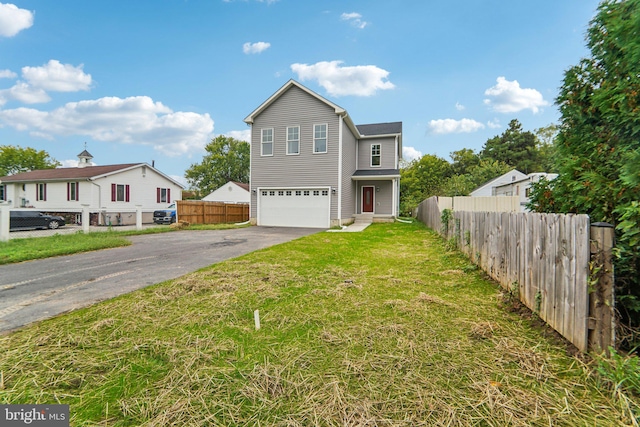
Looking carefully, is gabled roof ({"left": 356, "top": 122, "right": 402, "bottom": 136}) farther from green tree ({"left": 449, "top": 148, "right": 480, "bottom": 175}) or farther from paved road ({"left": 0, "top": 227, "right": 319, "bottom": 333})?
green tree ({"left": 449, "top": 148, "right": 480, "bottom": 175})

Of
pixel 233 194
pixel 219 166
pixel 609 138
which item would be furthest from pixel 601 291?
pixel 219 166

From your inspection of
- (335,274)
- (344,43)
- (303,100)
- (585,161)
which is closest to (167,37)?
(303,100)

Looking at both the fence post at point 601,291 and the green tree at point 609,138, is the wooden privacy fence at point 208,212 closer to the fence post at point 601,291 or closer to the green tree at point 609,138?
the green tree at point 609,138

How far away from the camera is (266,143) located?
16.4 m

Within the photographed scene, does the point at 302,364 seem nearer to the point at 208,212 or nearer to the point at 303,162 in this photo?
the point at 303,162

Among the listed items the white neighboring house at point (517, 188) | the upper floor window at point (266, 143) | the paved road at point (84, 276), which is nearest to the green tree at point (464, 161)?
the white neighboring house at point (517, 188)

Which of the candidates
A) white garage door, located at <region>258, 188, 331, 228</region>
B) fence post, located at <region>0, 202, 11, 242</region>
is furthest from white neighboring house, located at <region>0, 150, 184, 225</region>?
white garage door, located at <region>258, 188, 331, 228</region>

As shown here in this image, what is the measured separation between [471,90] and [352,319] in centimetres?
1699

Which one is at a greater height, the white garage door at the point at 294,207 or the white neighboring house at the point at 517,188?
the white neighboring house at the point at 517,188

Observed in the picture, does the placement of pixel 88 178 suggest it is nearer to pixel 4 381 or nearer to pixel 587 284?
pixel 4 381

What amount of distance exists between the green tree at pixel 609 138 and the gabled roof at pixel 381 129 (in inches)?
607

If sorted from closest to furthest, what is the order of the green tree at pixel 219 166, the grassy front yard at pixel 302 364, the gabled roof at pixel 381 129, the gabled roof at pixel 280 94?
the grassy front yard at pixel 302 364 < the gabled roof at pixel 280 94 < the gabled roof at pixel 381 129 < the green tree at pixel 219 166

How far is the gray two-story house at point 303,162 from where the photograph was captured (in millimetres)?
15031

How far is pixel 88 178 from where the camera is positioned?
19.2 m
